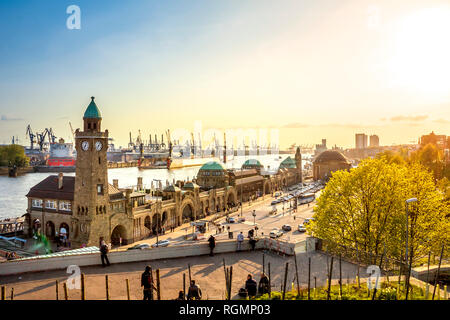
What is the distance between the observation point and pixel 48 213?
48.0 metres

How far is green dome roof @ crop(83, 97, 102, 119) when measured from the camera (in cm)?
4409

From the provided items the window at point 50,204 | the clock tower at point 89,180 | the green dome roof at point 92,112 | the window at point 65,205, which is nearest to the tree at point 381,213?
the clock tower at point 89,180

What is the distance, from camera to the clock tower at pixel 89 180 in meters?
43.3

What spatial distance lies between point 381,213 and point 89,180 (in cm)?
3298

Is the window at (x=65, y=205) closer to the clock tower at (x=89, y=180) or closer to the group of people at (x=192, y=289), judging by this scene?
the clock tower at (x=89, y=180)

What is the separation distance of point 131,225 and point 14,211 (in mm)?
44033

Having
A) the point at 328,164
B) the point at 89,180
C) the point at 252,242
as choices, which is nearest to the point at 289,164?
the point at 328,164

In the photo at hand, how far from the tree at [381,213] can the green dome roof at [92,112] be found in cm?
2955

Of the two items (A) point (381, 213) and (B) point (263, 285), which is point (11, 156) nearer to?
(A) point (381, 213)

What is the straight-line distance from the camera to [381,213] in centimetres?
2823

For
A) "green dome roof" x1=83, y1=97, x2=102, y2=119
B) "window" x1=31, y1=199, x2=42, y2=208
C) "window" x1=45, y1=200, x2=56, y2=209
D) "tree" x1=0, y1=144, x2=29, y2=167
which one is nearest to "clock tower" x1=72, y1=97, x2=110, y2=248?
"green dome roof" x1=83, y1=97, x2=102, y2=119

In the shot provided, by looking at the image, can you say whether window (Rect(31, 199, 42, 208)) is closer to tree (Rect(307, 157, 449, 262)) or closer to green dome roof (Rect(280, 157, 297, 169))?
tree (Rect(307, 157, 449, 262))
